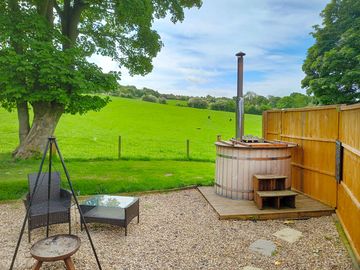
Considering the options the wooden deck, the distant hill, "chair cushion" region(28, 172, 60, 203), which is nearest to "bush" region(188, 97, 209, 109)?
the distant hill

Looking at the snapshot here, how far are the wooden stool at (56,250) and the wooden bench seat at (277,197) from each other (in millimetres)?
3565

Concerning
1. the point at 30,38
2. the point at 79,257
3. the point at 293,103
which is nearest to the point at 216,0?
the point at 30,38

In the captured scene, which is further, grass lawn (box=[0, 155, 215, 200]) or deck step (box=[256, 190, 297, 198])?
grass lawn (box=[0, 155, 215, 200])

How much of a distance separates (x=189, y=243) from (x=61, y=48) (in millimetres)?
7168

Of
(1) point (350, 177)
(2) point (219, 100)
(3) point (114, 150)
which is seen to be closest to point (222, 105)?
(2) point (219, 100)

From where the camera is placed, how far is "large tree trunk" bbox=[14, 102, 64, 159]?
8852mm

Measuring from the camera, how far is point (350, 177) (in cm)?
421

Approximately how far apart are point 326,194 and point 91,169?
7214 mm

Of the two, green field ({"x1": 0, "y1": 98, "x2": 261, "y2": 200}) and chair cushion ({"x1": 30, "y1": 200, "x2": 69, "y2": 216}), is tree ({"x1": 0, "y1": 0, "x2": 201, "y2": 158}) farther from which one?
chair cushion ({"x1": 30, "y1": 200, "x2": 69, "y2": 216})

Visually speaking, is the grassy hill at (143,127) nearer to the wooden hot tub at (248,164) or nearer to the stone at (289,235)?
the wooden hot tub at (248,164)

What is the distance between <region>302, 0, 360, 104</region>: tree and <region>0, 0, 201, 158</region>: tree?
39.6ft

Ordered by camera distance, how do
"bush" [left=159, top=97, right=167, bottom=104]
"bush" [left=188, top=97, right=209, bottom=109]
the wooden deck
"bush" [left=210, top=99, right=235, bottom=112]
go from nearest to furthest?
the wooden deck
"bush" [left=210, top=99, right=235, bottom=112]
"bush" [left=188, top=97, right=209, bottom=109]
"bush" [left=159, top=97, right=167, bottom=104]

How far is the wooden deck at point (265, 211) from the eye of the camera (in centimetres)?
515

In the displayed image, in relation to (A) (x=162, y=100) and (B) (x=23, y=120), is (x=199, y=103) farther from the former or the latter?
(B) (x=23, y=120)
